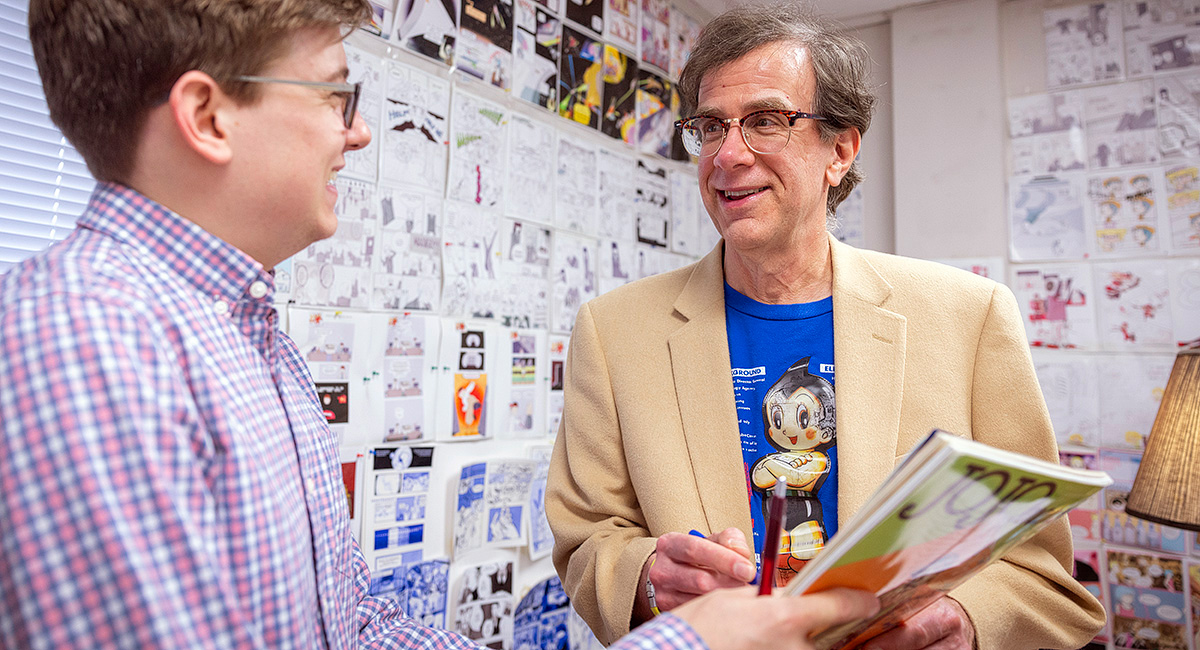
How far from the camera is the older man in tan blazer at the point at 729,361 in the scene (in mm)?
1110

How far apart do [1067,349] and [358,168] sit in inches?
108

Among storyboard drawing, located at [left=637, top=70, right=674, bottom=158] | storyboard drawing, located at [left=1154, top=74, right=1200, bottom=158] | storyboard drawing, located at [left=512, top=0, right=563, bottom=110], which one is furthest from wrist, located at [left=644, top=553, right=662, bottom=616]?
storyboard drawing, located at [left=1154, top=74, right=1200, bottom=158]

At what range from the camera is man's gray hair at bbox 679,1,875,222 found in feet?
4.30

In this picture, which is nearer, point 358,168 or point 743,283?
point 743,283

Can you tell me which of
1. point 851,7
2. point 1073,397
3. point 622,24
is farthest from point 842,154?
point 851,7

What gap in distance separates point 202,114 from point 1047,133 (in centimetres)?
318

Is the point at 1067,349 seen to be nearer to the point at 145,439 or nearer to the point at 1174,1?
the point at 1174,1

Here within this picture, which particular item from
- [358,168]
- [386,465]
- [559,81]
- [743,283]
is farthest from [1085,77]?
[386,465]

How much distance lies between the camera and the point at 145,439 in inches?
21.7

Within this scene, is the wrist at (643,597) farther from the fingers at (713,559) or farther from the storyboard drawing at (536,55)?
the storyboard drawing at (536,55)

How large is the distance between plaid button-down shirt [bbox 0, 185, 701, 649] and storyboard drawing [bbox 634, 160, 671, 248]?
83.5 inches

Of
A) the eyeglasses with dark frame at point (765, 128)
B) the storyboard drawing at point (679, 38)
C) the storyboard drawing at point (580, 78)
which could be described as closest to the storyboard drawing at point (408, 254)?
the storyboard drawing at point (580, 78)

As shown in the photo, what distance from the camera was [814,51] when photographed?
132 cm

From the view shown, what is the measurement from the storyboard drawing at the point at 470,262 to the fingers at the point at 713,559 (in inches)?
46.6
